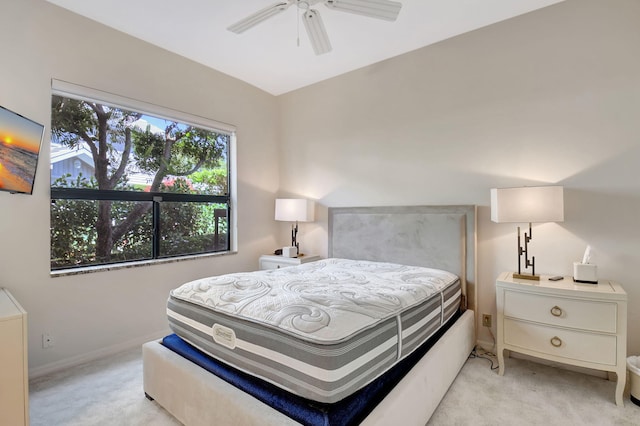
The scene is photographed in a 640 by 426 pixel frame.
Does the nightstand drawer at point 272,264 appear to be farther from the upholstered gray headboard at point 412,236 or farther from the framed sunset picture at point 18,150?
the framed sunset picture at point 18,150

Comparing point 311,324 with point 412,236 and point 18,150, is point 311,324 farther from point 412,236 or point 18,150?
point 18,150

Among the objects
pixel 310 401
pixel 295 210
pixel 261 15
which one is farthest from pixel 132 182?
pixel 310 401

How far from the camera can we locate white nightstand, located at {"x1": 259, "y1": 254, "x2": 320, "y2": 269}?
3.48 meters

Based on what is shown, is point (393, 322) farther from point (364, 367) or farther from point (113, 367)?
point (113, 367)

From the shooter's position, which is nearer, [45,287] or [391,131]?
[45,287]

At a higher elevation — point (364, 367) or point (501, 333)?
point (364, 367)

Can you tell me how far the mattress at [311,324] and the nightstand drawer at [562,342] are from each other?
48 centimetres

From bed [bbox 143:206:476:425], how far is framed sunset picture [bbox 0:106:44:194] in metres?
1.45

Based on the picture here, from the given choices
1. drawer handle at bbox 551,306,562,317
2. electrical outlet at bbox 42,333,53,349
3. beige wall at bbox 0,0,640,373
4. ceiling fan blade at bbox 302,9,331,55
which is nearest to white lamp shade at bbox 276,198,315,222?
beige wall at bbox 0,0,640,373

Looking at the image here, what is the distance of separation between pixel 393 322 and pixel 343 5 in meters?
1.85

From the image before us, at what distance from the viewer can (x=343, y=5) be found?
187cm

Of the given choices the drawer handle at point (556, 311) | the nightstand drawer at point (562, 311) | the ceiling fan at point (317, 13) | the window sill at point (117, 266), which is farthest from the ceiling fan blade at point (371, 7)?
the window sill at point (117, 266)

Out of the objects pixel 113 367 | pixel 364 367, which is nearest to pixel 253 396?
pixel 364 367

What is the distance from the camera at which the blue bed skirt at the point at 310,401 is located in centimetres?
117
